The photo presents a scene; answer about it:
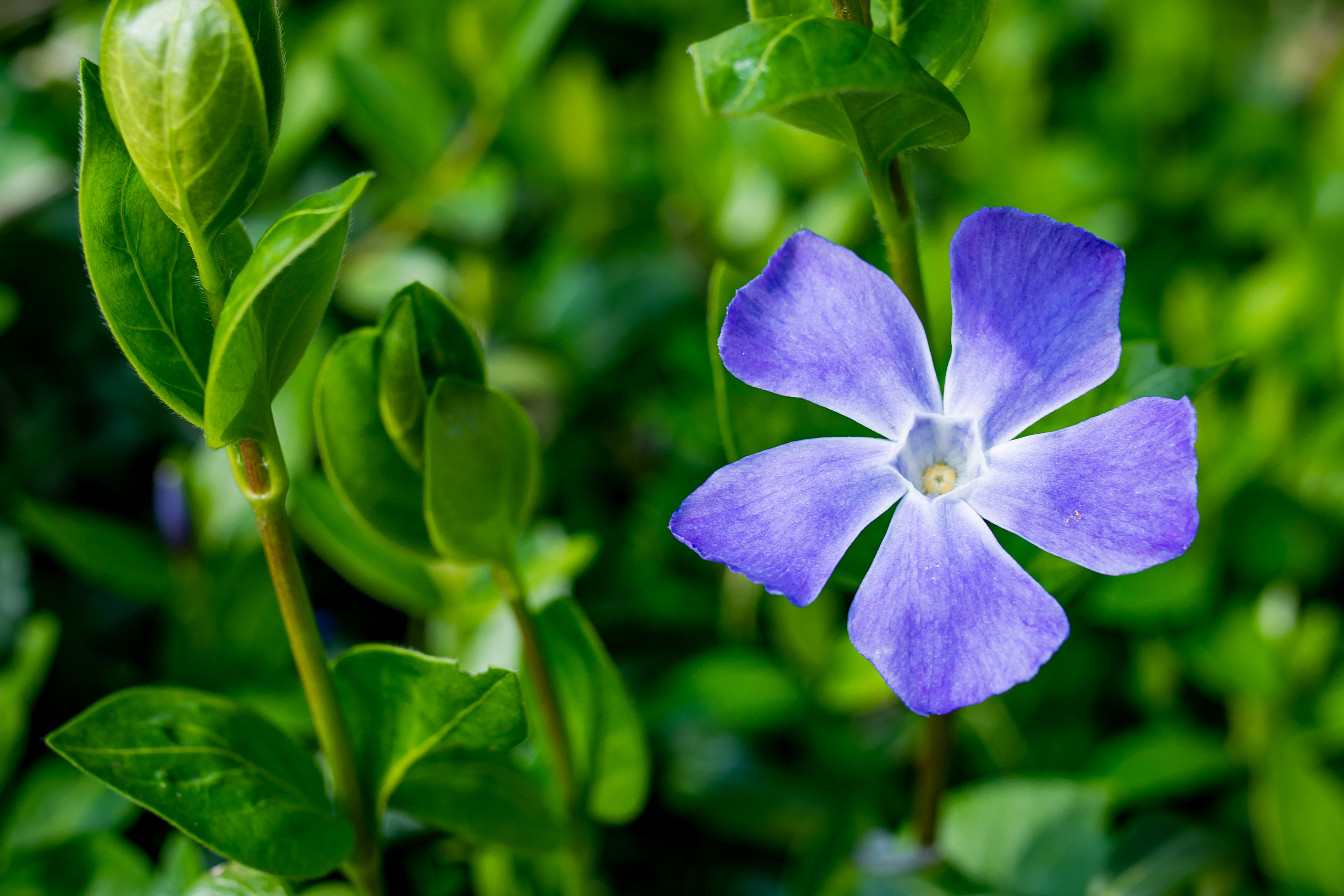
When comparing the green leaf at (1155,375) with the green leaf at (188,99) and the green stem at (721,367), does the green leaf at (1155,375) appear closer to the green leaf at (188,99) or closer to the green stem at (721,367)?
the green stem at (721,367)

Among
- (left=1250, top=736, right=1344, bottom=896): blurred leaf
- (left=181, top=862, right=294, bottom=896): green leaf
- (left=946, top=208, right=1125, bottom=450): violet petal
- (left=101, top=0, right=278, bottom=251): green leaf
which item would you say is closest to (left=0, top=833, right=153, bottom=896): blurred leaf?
(left=181, top=862, right=294, bottom=896): green leaf

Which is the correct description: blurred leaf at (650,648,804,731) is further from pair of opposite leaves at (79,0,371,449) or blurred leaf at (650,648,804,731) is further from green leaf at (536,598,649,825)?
pair of opposite leaves at (79,0,371,449)

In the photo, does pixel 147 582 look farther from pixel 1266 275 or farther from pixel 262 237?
pixel 1266 275

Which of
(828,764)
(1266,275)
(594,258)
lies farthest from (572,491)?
(1266,275)

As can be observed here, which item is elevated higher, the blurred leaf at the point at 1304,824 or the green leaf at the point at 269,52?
the green leaf at the point at 269,52

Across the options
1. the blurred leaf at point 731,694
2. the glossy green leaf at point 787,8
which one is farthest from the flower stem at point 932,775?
the glossy green leaf at point 787,8

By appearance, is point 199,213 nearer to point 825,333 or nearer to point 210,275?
point 210,275
